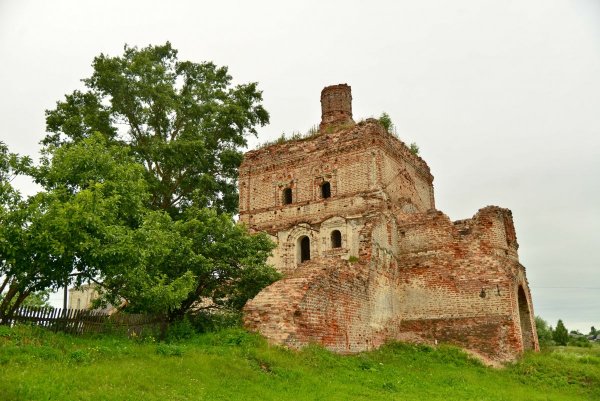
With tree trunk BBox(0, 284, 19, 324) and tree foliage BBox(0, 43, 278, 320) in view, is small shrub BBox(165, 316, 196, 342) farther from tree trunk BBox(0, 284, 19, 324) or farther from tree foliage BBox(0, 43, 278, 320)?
tree trunk BBox(0, 284, 19, 324)

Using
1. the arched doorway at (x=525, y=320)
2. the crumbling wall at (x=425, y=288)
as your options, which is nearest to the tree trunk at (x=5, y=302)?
the crumbling wall at (x=425, y=288)

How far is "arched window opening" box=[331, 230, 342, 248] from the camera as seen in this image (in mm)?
19188

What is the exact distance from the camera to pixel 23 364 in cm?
830

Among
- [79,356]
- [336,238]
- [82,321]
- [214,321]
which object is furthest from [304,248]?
[79,356]

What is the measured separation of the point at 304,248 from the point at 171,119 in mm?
8664

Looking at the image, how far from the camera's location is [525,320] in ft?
62.9

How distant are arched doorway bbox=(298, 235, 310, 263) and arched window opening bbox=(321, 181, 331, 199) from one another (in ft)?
5.85

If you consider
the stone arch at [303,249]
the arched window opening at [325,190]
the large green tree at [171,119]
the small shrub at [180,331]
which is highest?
the large green tree at [171,119]

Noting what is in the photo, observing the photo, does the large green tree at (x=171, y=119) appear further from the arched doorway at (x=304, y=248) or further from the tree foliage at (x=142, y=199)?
the arched doorway at (x=304, y=248)

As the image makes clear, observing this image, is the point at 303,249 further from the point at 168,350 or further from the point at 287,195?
the point at 168,350

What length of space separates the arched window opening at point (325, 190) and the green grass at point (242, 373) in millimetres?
6865

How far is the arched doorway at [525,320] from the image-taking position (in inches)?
731

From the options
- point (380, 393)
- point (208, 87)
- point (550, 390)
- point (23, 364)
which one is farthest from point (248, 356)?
point (208, 87)

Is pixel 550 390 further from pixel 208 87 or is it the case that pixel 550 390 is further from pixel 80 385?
pixel 208 87
